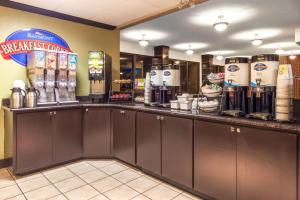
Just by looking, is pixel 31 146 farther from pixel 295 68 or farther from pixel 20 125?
pixel 295 68

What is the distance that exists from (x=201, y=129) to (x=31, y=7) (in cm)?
341

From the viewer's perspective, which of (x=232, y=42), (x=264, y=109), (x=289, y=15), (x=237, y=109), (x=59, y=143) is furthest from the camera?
(x=232, y=42)

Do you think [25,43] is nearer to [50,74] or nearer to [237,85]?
[50,74]

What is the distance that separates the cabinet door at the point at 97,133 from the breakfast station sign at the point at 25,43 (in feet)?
4.76

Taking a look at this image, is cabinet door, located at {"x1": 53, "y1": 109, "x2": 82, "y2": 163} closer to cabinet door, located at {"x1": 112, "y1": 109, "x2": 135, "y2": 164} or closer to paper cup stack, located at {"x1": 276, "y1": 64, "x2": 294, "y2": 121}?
cabinet door, located at {"x1": 112, "y1": 109, "x2": 135, "y2": 164}

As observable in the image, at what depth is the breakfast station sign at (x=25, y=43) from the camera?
332cm

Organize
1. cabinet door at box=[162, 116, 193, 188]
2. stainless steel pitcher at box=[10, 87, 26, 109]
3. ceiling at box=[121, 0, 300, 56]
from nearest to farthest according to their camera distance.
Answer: cabinet door at box=[162, 116, 193, 188]
stainless steel pitcher at box=[10, 87, 26, 109]
ceiling at box=[121, 0, 300, 56]

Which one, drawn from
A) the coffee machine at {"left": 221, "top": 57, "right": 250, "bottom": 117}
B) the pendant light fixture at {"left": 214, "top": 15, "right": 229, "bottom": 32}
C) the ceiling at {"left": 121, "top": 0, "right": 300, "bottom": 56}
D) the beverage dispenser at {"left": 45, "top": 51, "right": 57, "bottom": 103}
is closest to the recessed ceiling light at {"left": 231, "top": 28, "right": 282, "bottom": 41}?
the ceiling at {"left": 121, "top": 0, "right": 300, "bottom": 56}

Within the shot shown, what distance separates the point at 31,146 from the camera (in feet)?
9.71

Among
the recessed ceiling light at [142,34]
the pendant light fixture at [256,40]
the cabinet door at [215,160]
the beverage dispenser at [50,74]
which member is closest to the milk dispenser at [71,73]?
the beverage dispenser at [50,74]

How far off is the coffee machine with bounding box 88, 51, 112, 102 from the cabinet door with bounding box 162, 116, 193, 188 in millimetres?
1655

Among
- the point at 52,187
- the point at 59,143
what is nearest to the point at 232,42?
the point at 59,143

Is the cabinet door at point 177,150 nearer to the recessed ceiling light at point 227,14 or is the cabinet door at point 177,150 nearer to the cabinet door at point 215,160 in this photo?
the cabinet door at point 215,160

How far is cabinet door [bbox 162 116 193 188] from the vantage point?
2.39 meters
